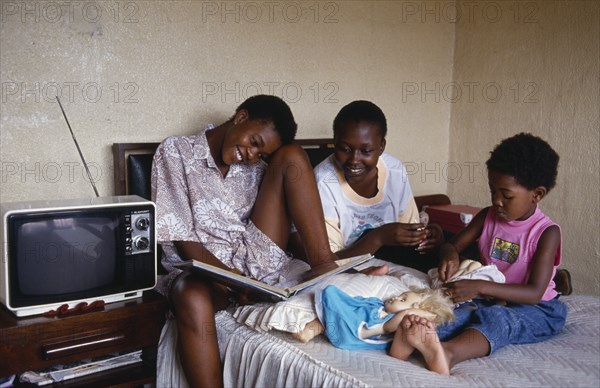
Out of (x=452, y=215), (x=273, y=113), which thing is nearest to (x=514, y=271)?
(x=273, y=113)

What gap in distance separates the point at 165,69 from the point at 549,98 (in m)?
1.79

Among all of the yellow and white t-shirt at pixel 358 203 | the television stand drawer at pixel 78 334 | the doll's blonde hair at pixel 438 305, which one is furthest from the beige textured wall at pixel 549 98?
the television stand drawer at pixel 78 334

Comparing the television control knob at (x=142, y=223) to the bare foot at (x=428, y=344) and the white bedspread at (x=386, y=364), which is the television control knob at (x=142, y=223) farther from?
the bare foot at (x=428, y=344)

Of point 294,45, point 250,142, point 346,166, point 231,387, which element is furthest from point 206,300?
point 294,45

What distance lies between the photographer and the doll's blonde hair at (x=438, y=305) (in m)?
1.62

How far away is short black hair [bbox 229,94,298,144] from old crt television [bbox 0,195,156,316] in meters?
0.48

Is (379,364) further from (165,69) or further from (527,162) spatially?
(165,69)

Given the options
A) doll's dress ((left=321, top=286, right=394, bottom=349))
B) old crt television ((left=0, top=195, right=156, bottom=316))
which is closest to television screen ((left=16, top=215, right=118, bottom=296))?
old crt television ((left=0, top=195, right=156, bottom=316))

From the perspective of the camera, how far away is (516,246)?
71.6 inches

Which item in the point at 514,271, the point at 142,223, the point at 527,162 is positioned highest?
the point at 527,162

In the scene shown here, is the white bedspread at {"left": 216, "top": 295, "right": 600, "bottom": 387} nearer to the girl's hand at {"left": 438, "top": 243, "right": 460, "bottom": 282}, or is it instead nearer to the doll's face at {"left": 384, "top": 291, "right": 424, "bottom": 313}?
the doll's face at {"left": 384, "top": 291, "right": 424, "bottom": 313}

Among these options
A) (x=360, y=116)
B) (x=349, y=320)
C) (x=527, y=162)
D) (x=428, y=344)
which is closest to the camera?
(x=428, y=344)

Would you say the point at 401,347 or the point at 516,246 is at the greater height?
the point at 516,246

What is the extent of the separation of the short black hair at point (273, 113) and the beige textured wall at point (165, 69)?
0.48 m
